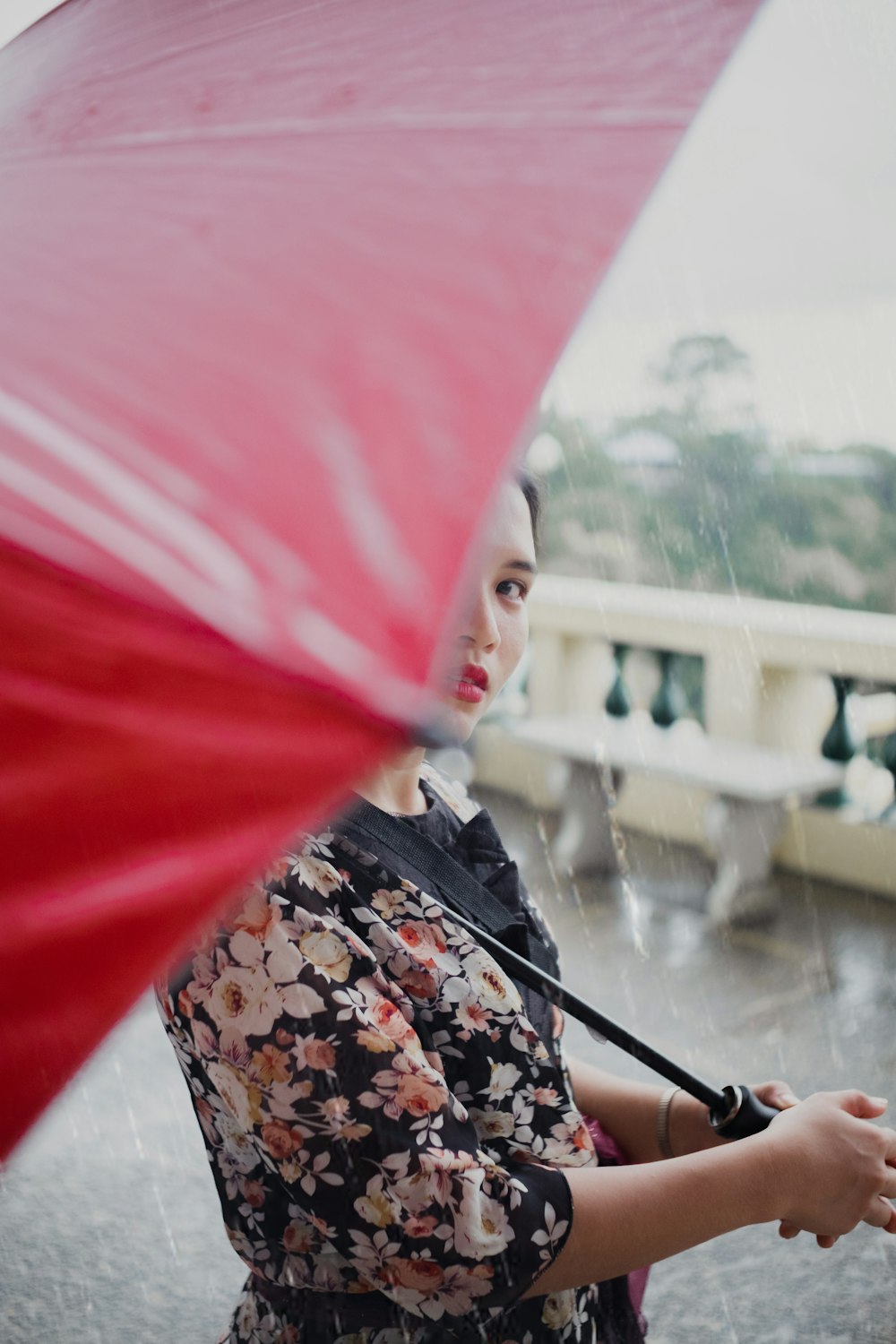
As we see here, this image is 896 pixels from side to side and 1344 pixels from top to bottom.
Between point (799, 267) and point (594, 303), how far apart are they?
23.6 ft

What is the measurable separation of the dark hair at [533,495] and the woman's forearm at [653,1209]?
0.68 metres

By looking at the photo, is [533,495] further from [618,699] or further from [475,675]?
[618,699]

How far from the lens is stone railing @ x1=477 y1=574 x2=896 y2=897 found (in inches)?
172

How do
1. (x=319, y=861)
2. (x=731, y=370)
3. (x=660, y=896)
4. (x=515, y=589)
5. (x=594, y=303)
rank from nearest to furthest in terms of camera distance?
1. (x=594, y=303)
2. (x=319, y=861)
3. (x=515, y=589)
4. (x=660, y=896)
5. (x=731, y=370)

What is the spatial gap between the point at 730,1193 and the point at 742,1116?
0.11 m

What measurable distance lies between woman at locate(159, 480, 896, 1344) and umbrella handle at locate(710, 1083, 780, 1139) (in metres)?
0.06

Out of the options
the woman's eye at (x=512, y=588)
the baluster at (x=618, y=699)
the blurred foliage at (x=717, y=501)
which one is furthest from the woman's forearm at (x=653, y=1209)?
the blurred foliage at (x=717, y=501)

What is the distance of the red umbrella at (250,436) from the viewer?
50cm

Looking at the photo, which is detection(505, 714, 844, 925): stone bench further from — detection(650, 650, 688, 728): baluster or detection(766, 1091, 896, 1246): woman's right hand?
detection(766, 1091, 896, 1246): woman's right hand

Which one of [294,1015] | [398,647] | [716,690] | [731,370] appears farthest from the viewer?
[731,370]

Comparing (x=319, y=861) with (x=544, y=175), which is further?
(x=319, y=861)

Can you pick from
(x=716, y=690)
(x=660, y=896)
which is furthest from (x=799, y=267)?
(x=660, y=896)

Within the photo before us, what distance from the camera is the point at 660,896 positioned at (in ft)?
14.2

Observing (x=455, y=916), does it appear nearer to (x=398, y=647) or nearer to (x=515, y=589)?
(x=515, y=589)
